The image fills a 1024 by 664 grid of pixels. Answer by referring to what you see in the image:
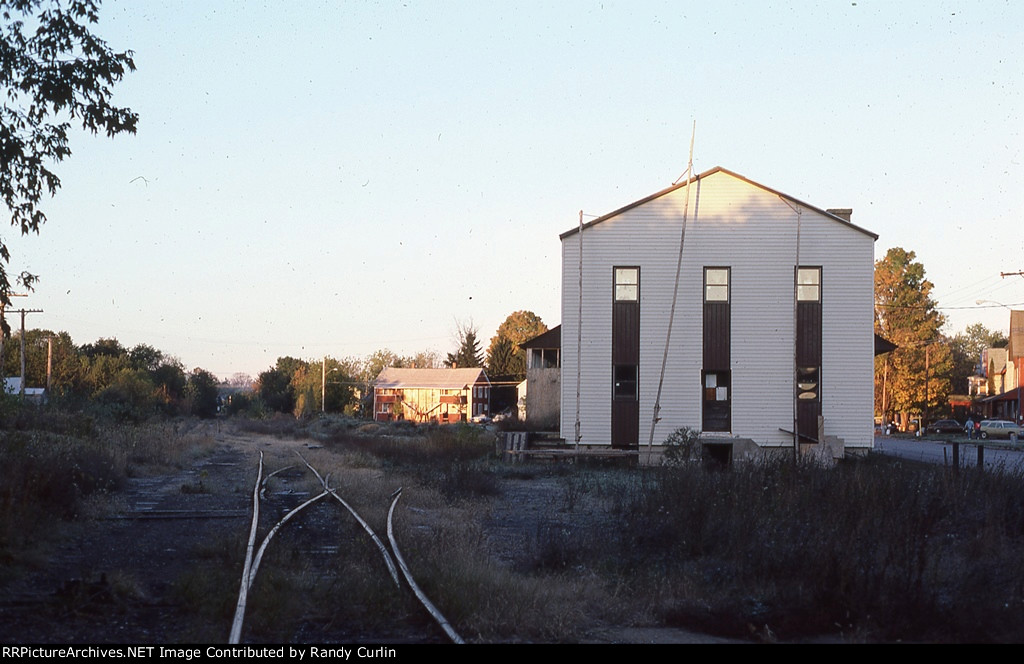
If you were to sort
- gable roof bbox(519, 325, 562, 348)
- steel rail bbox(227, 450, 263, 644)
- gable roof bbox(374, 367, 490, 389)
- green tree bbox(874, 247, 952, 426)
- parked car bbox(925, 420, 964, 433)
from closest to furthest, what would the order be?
steel rail bbox(227, 450, 263, 644) < gable roof bbox(519, 325, 562, 348) < green tree bbox(874, 247, 952, 426) < parked car bbox(925, 420, 964, 433) < gable roof bbox(374, 367, 490, 389)

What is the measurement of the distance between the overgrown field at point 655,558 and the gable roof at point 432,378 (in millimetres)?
70588

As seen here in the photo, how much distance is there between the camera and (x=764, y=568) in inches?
382

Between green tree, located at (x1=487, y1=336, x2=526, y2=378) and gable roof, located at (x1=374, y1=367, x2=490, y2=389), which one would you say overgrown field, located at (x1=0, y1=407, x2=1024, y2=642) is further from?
green tree, located at (x1=487, y1=336, x2=526, y2=378)

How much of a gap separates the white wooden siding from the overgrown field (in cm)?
1173

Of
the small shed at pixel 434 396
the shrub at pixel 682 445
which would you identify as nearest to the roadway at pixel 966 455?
the shrub at pixel 682 445

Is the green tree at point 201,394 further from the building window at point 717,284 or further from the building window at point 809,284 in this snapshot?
the building window at point 809,284

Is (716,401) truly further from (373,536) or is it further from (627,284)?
(373,536)

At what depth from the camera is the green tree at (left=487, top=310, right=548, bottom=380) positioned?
327 ft

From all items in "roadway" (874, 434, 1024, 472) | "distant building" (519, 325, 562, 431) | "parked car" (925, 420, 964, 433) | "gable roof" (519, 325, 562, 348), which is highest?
"gable roof" (519, 325, 562, 348)

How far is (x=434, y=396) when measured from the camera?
90.1m

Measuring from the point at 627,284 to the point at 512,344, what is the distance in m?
74.7

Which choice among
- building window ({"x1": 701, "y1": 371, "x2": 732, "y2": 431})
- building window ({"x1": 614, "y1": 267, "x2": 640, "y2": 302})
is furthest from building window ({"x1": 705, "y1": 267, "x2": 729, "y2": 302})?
building window ({"x1": 701, "y1": 371, "x2": 732, "y2": 431})

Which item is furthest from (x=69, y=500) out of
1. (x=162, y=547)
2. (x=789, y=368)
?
(x=789, y=368)

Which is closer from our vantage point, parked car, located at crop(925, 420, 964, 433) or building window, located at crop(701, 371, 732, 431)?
building window, located at crop(701, 371, 732, 431)
